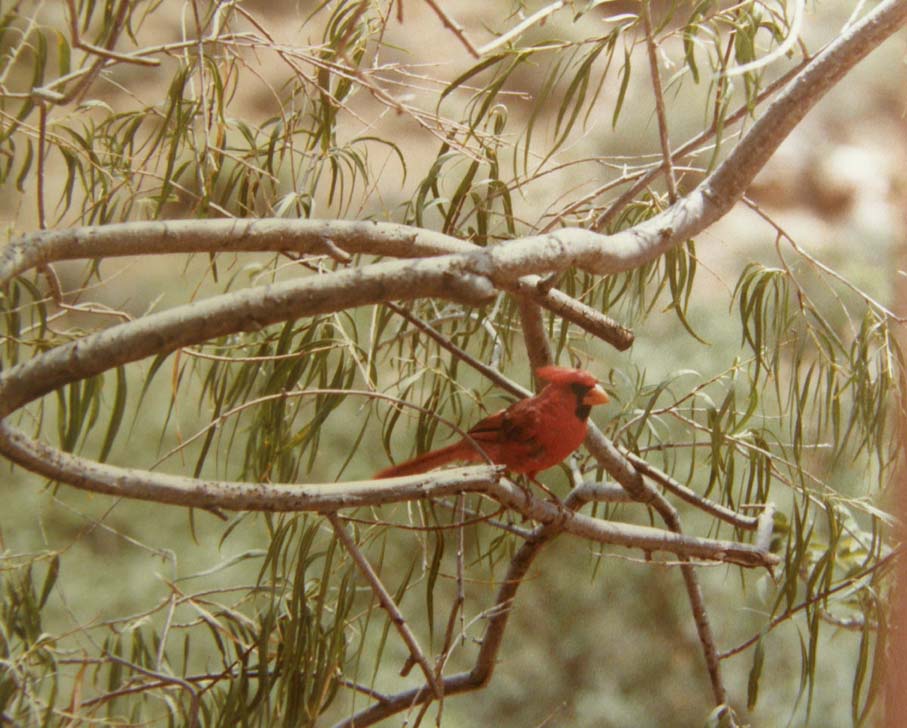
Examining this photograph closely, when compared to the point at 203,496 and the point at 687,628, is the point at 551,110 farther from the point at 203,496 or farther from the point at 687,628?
the point at 203,496

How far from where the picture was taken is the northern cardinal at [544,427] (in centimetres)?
97

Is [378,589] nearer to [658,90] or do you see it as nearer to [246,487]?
[246,487]

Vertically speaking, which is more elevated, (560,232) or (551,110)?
(551,110)

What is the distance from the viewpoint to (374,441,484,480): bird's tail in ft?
3.17

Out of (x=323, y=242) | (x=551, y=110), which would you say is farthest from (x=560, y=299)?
(x=551, y=110)

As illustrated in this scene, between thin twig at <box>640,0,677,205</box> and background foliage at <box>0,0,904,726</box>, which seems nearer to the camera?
thin twig at <box>640,0,677,205</box>

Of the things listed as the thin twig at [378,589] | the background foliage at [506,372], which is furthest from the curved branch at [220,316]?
the background foliage at [506,372]

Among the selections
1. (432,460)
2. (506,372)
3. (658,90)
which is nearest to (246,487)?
(432,460)

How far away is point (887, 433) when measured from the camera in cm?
127

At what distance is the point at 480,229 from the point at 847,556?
31.4 inches

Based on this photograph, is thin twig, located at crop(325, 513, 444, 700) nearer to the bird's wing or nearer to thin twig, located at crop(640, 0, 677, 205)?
the bird's wing

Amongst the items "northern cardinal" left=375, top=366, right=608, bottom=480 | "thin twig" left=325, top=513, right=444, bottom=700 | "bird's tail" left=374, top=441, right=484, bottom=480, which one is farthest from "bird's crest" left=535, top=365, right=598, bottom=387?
"thin twig" left=325, top=513, right=444, bottom=700

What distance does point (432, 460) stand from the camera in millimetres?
987

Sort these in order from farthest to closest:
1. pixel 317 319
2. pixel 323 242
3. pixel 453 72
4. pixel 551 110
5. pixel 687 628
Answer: pixel 551 110 < pixel 687 628 < pixel 453 72 < pixel 317 319 < pixel 323 242
